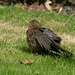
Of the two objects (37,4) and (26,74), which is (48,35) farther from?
(37,4)

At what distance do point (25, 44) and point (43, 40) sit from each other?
1.31 m

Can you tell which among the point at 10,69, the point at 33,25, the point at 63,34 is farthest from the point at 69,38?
the point at 10,69

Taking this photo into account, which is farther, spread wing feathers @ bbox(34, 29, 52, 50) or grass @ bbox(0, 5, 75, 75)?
spread wing feathers @ bbox(34, 29, 52, 50)

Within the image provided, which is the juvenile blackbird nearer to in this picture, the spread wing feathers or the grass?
the spread wing feathers

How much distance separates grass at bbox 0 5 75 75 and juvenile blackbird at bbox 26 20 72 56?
20 cm

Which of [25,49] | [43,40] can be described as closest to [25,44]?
[25,49]

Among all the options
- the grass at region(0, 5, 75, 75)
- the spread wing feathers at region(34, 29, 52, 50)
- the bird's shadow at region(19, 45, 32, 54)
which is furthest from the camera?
the bird's shadow at region(19, 45, 32, 54)

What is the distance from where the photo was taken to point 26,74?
3.82 m

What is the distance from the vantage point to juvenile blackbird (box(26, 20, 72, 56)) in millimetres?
4926

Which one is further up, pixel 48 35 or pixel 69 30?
pixel 48 35

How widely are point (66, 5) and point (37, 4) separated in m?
1.40

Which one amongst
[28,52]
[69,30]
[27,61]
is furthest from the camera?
[69,30]

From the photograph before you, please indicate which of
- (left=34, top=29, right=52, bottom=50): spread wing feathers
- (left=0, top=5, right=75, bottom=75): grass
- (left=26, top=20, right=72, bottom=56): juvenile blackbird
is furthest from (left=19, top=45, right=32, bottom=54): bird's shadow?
(left=34, top=29, right=52, bottom=50): spread wing feathers

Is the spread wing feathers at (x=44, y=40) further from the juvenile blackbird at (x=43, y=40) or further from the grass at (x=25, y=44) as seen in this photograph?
the grass at (x=25, y=44)
